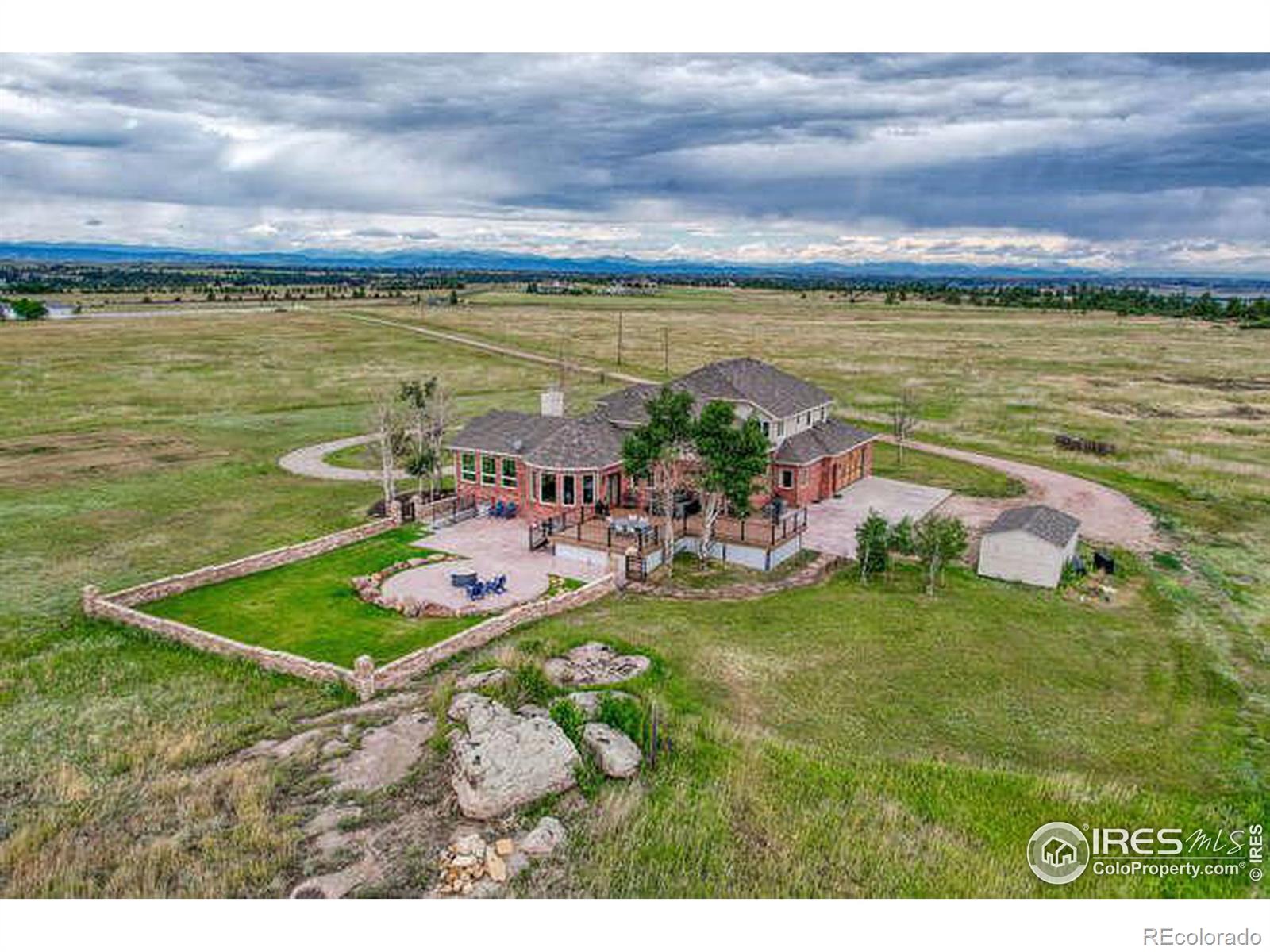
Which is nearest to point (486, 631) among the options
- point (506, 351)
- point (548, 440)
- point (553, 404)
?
point (548, 440)

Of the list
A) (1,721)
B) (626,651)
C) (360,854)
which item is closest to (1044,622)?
(626,651)

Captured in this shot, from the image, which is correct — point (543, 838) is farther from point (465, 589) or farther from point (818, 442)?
point (818, 442)

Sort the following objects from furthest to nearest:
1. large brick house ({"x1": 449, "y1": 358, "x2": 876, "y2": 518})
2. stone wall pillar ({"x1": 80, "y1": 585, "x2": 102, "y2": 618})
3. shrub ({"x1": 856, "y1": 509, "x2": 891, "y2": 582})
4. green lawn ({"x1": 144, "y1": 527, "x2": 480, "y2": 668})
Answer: large brick house ({"x1": 449, "y1": 358, "x2": 876, "y2": 518}) → shrub ({"x1": 856, "y1": 509, "x2": 891, "y2": 582}) → stone wall pillar ({"x1": 80, "y1": 585, "x2": 102, "y2": 618}) → green lawn ({"x1": 144, "y1": 527, "x2": 480, "y2": 668})

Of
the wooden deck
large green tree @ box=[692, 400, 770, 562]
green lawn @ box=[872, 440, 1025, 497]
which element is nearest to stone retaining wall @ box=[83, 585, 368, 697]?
the wooden deck

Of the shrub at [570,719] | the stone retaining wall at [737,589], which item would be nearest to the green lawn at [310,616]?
the stone retaining wall at [737,589]

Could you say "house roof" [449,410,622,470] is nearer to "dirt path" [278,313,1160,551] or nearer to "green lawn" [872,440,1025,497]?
"dirt path" [278,313,1160,551]

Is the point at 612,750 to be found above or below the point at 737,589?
above
